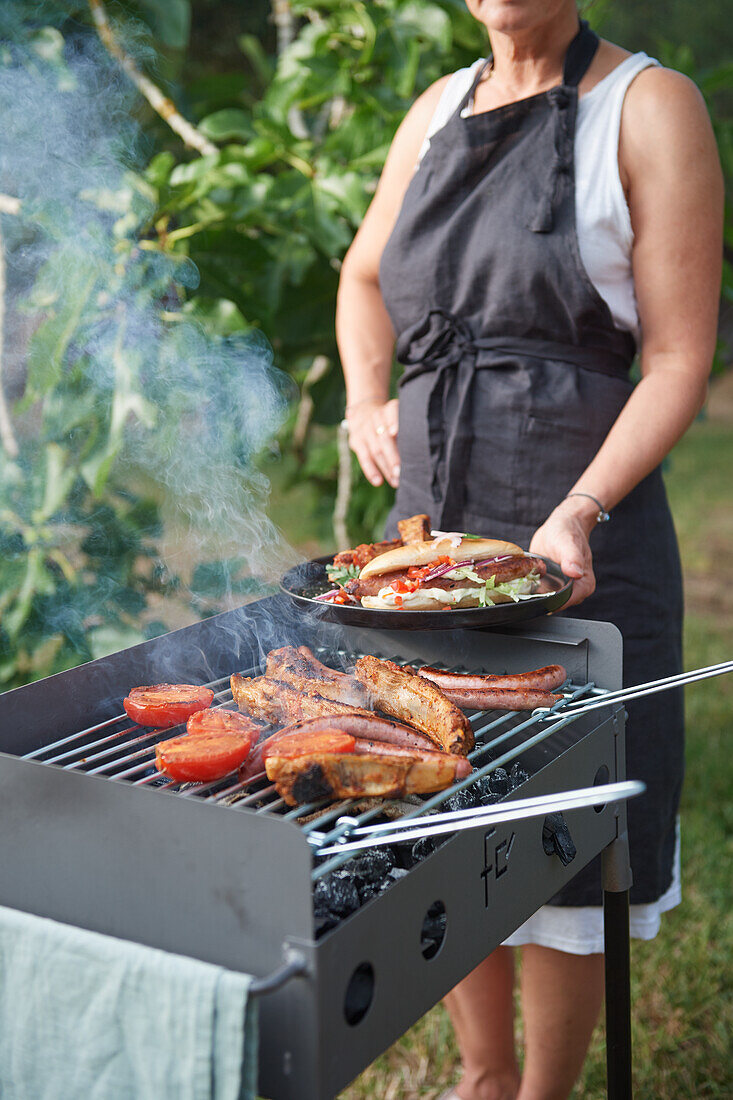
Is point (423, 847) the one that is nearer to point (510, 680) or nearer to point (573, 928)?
point (510, 680)

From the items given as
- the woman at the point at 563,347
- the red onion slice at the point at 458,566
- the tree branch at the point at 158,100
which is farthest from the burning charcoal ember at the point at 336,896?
the tree branch at the point at 158,100

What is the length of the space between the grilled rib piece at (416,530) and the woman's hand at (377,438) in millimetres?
362

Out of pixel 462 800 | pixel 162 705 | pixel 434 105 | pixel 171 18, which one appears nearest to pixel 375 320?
pixel 434 105

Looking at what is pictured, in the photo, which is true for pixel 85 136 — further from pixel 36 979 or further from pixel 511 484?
pixel 36 979

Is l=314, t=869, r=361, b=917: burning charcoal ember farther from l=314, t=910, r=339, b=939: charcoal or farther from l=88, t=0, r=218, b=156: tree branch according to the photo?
l=88, t=0, r=218, b=156: tree branch

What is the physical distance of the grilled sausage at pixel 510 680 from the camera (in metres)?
1.64

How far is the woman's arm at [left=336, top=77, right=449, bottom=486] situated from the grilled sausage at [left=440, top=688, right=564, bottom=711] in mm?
989

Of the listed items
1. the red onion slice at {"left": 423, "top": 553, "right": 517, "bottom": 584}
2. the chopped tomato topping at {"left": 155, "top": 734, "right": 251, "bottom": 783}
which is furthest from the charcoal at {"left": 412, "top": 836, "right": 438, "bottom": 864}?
the red onion slice at {"left": 423, "top": 553, "right": 517, "bottom": 584}

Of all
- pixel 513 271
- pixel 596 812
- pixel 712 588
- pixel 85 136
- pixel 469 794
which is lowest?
pixel 712 588

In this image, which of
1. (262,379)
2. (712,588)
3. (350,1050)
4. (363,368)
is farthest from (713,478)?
(350,1050)

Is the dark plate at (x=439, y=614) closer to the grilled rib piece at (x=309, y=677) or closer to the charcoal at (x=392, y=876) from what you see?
the grilled rib piece at (x=309, y=677)

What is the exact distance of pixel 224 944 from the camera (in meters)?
1.14

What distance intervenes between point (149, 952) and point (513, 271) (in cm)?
160

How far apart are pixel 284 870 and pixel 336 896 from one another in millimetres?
188
